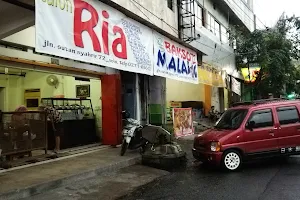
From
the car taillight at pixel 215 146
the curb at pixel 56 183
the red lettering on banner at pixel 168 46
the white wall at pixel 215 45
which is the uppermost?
the white wall at pixel 215 45

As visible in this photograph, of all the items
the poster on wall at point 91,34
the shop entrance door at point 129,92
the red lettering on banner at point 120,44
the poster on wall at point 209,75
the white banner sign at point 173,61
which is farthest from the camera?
the poster on wall at point 209,75

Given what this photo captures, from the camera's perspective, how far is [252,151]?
941 centimetres

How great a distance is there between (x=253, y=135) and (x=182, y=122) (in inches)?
270

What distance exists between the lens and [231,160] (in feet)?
30.3

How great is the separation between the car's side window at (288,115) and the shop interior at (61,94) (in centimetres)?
639

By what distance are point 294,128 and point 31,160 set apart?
23.4 ft

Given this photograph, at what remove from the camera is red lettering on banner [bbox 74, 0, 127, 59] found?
7.05 meters

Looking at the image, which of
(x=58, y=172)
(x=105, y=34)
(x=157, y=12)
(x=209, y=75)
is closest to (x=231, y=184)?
(x=58, y=172)

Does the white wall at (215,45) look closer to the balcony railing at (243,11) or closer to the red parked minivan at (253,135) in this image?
the balcony railing at (243,11)

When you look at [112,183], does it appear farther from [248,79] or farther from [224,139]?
[248,79]

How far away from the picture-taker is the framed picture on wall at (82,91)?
13545 mm

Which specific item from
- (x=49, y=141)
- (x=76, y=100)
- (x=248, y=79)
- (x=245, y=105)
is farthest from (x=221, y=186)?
(x=248, y=79)

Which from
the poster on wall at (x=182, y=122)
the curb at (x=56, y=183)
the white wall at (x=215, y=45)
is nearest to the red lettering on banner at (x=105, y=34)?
the curb at (x=56, y=183)

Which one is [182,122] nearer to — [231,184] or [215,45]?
[215,45]
